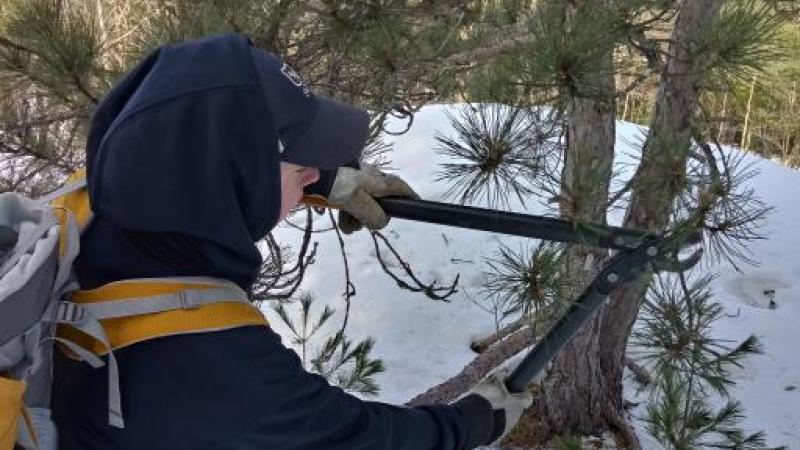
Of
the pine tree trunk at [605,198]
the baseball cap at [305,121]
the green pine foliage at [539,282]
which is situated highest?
the pine tree trunk at [605,198]

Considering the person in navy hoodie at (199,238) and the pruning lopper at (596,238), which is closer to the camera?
the person in navy hoodie at (199,238)

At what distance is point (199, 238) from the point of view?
0.82m

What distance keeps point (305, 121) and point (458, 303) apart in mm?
2464

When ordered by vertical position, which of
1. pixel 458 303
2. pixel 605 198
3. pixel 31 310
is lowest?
pixel 31 310

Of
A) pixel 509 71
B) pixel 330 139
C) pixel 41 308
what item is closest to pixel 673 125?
pixel 509 71

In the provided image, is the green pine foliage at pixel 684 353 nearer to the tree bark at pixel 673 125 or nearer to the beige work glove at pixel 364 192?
the tree bark at pixel 673 125

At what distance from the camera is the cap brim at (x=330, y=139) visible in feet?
3.04

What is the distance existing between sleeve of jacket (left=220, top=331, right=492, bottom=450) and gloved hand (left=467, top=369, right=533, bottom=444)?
159 mm

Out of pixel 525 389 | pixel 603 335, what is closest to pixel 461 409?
pixel 525 389

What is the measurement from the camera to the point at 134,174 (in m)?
0.79

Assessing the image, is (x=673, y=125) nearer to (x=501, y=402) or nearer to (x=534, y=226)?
(x=534, y=226)

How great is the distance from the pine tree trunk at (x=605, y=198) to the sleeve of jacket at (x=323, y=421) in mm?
381

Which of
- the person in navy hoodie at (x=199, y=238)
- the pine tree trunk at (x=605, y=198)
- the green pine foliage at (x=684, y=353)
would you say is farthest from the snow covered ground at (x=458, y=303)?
the person in navy hoodie at (x=199, y=238)

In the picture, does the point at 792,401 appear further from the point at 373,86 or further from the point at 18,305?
the point at 18,305
